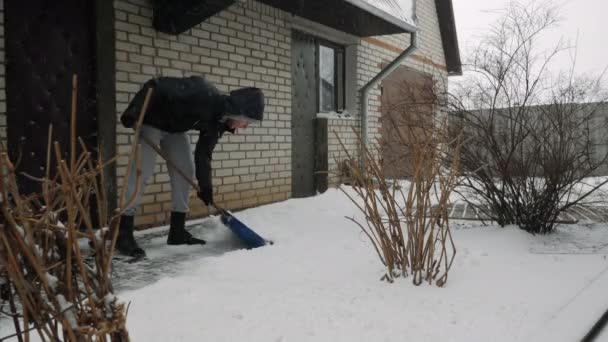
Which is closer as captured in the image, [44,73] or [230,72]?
[44,73]

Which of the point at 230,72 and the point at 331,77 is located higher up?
the point at 331,77

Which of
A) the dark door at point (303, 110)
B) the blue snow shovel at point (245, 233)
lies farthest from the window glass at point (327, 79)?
the blue snow shovel at point (245, 233)

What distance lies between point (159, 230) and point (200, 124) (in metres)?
1.19

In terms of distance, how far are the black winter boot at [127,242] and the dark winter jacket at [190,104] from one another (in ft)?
2.17

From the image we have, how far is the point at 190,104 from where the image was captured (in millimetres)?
3398

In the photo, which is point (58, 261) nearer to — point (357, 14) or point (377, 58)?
point (357, 14)

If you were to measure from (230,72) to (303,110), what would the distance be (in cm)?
165

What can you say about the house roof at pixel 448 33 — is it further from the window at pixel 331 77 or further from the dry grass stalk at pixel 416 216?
the dry grass stalk at pixel 416 216

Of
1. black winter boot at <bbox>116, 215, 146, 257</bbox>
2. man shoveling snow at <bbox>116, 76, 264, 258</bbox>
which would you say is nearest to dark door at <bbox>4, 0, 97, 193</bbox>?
man shoveling snow at <bbox>116, 76, 264, 258</bbox>

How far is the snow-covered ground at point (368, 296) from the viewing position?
199 centimetres

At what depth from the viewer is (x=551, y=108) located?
361cm

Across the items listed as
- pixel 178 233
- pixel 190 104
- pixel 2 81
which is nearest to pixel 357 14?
pixel 190 104

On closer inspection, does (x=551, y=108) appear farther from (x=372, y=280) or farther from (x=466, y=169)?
(x=372, y=280)

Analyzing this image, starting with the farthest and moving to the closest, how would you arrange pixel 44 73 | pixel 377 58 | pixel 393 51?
pixel 393 51 → pixel 377 58 → pixel 44 73
